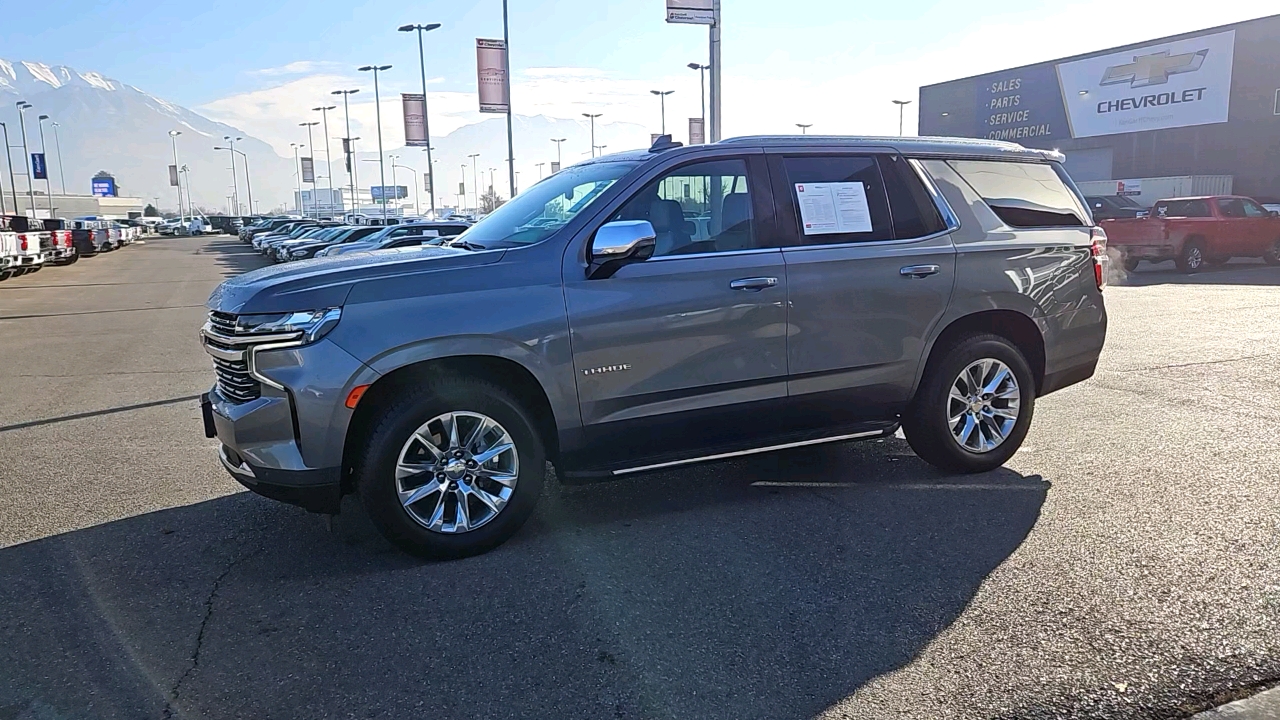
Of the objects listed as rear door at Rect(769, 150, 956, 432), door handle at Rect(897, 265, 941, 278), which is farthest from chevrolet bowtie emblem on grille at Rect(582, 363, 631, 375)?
door handle at Rect(897, 265, 941, 278)

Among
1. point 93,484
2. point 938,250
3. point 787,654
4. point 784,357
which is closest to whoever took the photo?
point 787,654

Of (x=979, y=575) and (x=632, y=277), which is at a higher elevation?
(x=632, y=277)

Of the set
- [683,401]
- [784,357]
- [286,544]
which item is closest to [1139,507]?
[784,357]

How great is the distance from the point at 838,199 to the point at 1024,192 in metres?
1.42

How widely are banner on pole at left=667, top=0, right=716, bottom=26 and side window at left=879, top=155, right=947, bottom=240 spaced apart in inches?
363

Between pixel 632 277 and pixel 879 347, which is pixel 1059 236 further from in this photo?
pixel 632 277

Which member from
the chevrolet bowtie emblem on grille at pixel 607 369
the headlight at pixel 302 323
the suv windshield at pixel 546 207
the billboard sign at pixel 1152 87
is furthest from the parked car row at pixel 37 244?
the billboard sign at pixel 1152 87

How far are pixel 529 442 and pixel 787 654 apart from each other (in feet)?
5.30

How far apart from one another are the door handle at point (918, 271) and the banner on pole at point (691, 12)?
962 cm

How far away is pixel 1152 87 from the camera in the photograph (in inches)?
1615

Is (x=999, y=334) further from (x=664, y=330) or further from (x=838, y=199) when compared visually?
(x=664, y=330)

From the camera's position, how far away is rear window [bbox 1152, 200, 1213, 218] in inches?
791

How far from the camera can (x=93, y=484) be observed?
5582 mm

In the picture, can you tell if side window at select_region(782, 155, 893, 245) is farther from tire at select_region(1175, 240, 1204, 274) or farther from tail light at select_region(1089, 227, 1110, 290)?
tire at select_region(1175, 240, 1204, 274)
